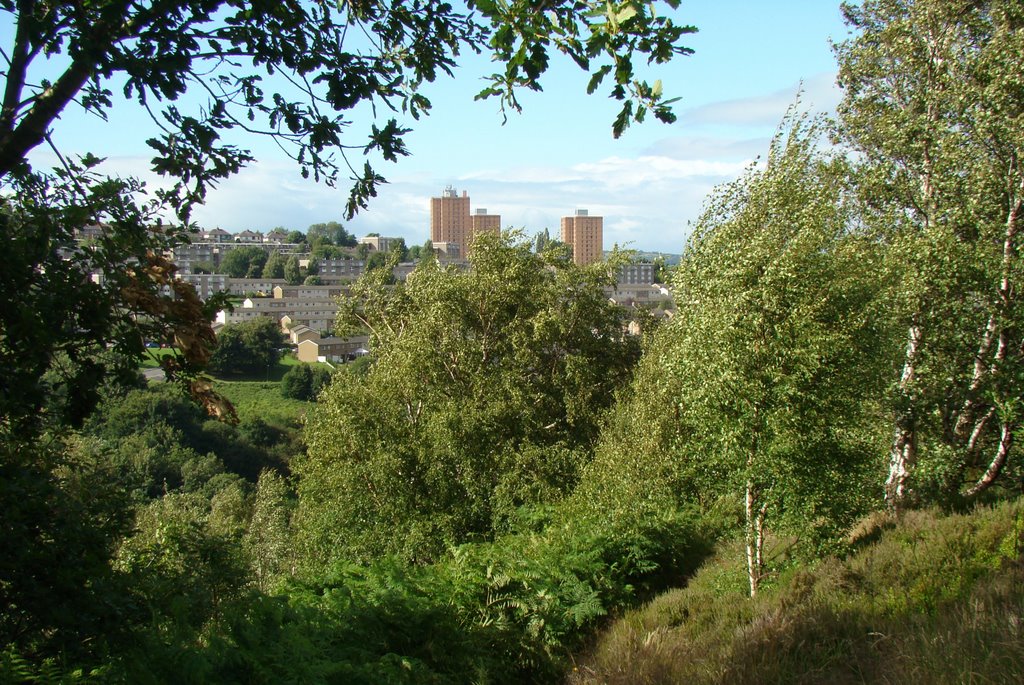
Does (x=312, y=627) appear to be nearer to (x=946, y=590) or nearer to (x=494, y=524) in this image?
(x=946, y=590)

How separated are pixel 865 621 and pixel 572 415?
38.9 feet

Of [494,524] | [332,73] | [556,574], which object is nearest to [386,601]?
[556,574]

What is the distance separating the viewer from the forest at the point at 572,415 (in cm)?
384

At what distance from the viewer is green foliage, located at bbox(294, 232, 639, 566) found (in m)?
16.0

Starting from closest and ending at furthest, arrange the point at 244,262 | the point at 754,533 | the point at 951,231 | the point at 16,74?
the point at 16,74 < the point at 754,533 < the point at 951,231 < the point at 244,262

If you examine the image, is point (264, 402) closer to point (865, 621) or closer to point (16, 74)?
point (865, 621)

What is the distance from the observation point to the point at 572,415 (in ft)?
57.4

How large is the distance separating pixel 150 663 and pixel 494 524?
1112 cm

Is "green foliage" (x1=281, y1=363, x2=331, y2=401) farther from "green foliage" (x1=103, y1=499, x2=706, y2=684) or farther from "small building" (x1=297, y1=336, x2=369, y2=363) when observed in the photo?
"green foliage" (x1=103, y1=499, x2=706, y2=684)

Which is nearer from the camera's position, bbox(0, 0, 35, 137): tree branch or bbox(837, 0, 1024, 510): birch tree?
bbox(0, 0, 35, 137): tree branch

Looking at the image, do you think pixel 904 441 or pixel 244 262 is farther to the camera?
pixel 244 262

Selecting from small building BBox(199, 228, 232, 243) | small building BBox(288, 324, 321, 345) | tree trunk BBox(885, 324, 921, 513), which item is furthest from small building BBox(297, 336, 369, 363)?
tree trunk BBox(885, 324, 921, 513)

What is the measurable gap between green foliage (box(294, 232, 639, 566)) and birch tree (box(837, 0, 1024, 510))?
21.7ft

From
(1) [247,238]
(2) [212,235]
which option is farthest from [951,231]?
(1) [247,238]
